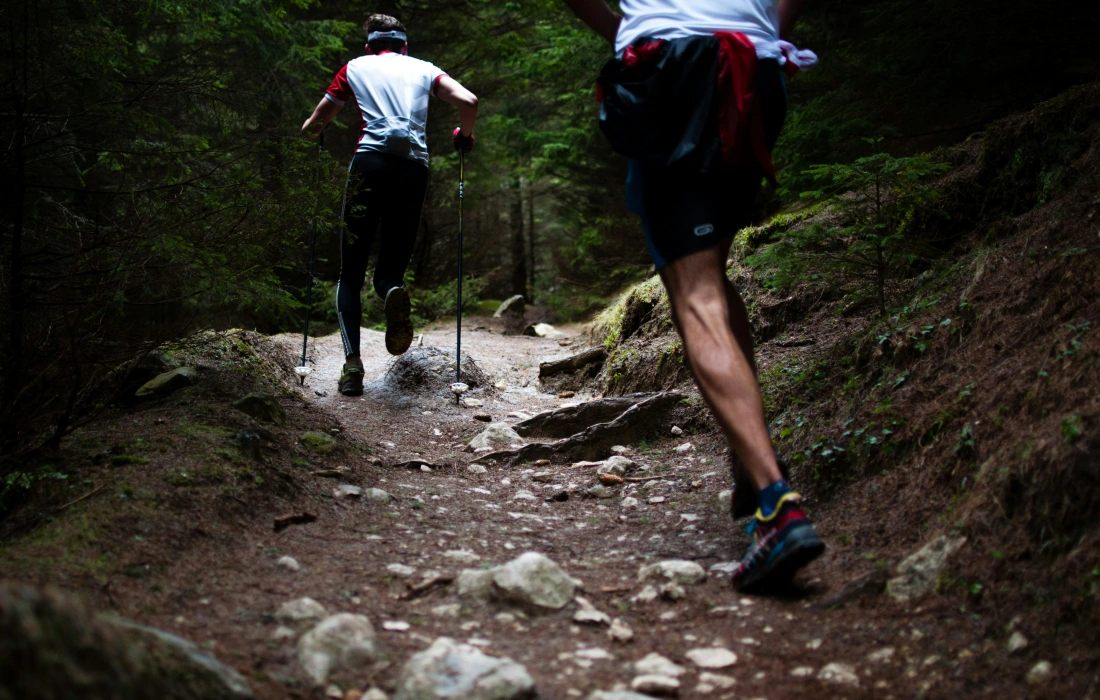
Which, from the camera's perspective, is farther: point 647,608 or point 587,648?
point 647,608

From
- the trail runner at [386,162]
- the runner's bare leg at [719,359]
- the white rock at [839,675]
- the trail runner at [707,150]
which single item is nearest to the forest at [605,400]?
the white rock at [839,675]

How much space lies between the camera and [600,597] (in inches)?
87.6

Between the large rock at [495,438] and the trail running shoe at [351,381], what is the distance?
1.34 m

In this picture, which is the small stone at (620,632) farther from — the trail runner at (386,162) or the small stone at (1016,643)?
the trail runner at (386,162)

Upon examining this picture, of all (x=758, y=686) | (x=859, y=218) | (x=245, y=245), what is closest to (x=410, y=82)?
(x=245, y=245)

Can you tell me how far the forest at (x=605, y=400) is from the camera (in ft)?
5.79

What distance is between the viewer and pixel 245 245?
3.89m

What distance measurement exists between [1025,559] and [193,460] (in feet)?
8.89

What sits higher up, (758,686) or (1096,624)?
(1096,624)

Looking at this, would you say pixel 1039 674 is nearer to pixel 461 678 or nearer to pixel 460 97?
pixel 461 678

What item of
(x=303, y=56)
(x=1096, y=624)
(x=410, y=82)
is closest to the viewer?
(x=1096, y=624)

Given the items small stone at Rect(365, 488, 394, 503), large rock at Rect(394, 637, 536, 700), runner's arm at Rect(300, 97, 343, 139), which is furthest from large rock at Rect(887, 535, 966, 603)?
runner's arm at Rect(300, 97, 343, 139)

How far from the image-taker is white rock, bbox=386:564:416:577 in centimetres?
234

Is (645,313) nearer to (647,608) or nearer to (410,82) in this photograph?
(410,82)
